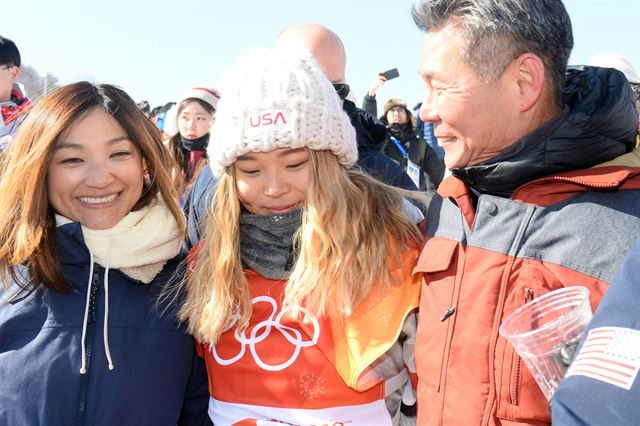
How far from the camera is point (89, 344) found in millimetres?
1994

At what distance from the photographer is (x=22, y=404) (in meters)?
1.91

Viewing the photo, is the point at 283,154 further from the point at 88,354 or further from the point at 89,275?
the point at 88,354

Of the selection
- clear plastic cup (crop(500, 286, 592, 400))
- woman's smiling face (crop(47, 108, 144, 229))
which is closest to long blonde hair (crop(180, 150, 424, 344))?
woman's smiling face (crop(47, 108, 144, 229))

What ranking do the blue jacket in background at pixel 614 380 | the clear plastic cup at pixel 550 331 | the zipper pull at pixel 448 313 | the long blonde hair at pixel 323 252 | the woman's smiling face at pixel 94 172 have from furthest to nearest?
the woman's smiling face at pixel 94 172, the long blonde hair at pixel 323 252, the zipper pull at pixel 448 313, the clear plastic cup at pixel 550 331, the blue jacket in background at pixel 614 380

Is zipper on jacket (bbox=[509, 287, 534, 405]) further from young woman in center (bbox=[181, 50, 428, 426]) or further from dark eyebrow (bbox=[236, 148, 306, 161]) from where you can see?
dark eyebrow (bbox=[236, 148, 306, 161])

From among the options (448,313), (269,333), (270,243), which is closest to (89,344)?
(269,333)

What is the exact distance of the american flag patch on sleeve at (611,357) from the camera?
979 millimetres

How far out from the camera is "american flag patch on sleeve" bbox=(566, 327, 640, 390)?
0.98 metres

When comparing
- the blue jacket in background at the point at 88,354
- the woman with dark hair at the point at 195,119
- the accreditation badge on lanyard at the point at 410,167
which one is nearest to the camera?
the blue jacket in background at the point at 88,354

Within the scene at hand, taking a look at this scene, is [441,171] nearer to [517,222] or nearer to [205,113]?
[205,113]

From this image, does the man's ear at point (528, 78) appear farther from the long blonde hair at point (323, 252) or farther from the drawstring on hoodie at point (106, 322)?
the drawstring on hoodie at point (106, 322)

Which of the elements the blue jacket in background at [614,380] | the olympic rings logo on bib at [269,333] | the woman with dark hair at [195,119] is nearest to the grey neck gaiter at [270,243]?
the olympic rings logo on bib at [269,333]

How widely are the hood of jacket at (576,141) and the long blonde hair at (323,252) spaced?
0.47 meters

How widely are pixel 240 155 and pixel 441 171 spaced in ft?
16.4
